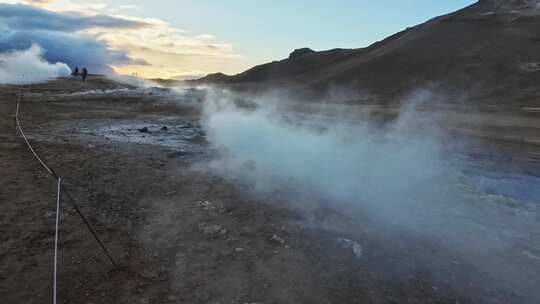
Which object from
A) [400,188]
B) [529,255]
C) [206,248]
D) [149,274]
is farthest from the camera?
[400,188]

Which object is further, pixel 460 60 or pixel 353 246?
pixel 460 60

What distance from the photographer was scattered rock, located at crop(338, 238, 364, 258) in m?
5.53

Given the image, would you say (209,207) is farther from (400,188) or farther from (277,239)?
(400,188)

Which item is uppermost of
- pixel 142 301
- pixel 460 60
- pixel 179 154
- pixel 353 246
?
pixel 460 60

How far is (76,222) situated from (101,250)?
975 mm

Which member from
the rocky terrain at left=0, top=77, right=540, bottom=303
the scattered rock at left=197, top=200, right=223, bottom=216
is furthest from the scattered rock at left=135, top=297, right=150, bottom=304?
the scattered rock at left=197, top=200, right=223, bottom=216

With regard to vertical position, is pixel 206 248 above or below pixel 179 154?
below

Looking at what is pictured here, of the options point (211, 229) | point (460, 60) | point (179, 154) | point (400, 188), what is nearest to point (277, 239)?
point (211, 229)

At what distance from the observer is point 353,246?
5.68 meters

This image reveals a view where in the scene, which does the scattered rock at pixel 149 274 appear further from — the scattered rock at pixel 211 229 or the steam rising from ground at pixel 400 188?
the steam rising from ground at pixel 400 188

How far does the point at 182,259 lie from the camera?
5.08 meters

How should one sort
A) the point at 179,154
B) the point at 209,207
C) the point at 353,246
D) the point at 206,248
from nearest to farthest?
the point at 206,248
the point at 353,246
the point at 209,207
the point at 179,154

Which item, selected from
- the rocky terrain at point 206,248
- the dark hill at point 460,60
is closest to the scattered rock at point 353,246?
the rocky terrain at point 206,248

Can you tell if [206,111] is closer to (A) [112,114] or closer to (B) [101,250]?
(A) [112,114]
